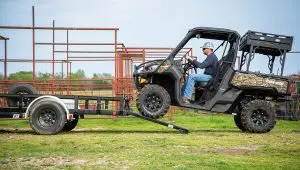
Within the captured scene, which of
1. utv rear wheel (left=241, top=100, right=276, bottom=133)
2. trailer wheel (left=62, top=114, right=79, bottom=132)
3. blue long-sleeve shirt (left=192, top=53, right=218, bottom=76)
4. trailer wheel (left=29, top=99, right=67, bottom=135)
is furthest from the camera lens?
trailer wheel (left=62, top=114, right=79, bottom=132)

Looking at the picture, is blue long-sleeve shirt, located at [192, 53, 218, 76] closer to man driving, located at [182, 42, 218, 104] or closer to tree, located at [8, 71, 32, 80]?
man driving, located at [182, 42, 218, 104]

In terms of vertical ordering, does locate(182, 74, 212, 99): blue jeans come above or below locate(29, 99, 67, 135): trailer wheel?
above

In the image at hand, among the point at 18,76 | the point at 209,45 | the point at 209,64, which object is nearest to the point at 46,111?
the point at 209,64

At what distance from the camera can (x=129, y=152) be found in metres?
6.77

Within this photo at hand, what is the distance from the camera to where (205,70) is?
10180 millimetres

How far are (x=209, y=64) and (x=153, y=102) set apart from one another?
1.59 m

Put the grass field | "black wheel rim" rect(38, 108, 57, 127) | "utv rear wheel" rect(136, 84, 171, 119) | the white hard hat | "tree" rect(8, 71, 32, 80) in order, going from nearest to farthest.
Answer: the grass field → "utv rear wheel" rect(136, 84, 171, 119) → "black wheel rim" rect(38, 108, 57, 127) → the white hard hat → "tree" rect(8, 71, 32, 80)

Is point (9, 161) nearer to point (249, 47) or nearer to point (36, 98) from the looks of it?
point (36, 98)

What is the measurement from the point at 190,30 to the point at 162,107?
74.6 inches

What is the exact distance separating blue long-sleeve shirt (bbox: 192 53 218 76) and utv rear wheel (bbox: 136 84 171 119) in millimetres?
1030

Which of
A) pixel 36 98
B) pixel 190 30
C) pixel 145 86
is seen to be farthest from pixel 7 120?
pixel 190 30

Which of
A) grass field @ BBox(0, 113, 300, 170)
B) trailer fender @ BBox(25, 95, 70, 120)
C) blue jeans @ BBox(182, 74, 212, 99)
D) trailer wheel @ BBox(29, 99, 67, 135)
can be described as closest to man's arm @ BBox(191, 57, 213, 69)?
blue jeans @ BBox(182, 74, 212, 99)

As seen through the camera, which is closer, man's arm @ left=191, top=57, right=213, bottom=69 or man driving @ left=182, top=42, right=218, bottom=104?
man driving @ left=182, top=42, right=218, bottom=104

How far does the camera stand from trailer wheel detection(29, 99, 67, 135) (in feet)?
31.9
